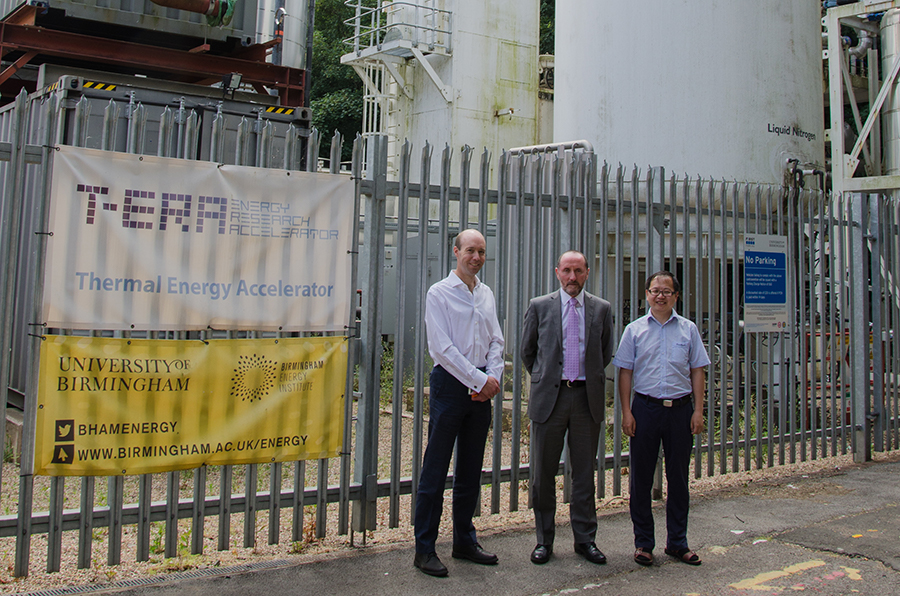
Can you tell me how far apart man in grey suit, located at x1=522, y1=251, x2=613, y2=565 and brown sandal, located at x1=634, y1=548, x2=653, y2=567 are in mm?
207

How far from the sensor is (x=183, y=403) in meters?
4.43

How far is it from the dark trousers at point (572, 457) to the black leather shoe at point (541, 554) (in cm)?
3

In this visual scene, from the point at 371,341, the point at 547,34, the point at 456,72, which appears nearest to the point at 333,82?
the point at 547,34

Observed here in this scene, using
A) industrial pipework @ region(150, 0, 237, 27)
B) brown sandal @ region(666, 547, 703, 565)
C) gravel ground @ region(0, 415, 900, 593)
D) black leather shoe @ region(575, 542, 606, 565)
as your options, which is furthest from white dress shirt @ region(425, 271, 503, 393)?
industrial pipework @ region(150, 0, 237, 27)

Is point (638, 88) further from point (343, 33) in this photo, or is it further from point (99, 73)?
point (343, 33)


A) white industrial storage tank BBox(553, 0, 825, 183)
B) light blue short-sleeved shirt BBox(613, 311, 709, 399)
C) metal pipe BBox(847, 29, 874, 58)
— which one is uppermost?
metal pipe BBox(847, 29, 874, 58)

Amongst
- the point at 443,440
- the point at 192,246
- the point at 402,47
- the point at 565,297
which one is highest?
A: the point at 402,47

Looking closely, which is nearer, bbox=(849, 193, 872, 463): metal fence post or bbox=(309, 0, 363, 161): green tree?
bbox=(849, 193, 872, 463): metal fence post

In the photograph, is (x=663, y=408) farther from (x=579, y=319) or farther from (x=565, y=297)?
(x=565, y=297)

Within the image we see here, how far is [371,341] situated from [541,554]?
64.0 inches

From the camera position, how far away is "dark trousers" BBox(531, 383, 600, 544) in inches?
189

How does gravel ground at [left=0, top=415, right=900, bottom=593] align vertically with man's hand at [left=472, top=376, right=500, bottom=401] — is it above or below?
below

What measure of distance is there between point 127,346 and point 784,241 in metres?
5.61

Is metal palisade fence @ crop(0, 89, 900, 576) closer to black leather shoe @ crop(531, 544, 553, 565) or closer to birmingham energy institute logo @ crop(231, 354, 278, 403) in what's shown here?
birmingham energy institute logo @ crop(231, 354, 278, 403)
